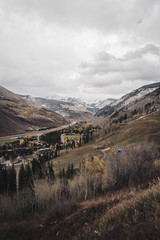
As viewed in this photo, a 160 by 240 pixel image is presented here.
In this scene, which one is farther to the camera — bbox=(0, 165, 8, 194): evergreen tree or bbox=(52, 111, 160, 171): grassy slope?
bbox=(52, 111, 160, 171): grassy slope

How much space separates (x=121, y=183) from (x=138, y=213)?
1775cm

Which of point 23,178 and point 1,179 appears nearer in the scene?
point 1,179

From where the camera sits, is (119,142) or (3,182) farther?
(119,142)

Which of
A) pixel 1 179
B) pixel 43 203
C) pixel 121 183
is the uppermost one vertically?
pixel 121 183

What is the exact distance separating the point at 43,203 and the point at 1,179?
29.4 meters

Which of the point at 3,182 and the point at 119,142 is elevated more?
the point at 119,142

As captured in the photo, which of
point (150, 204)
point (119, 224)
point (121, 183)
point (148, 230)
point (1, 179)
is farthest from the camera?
point (1, 179)

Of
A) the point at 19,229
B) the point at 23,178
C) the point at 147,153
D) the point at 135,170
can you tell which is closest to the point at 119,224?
the point at 19,229

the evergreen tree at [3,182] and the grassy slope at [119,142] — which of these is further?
the grassy slope at [119,142]

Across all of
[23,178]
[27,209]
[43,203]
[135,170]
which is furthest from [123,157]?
[23,178]

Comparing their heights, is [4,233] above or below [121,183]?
above

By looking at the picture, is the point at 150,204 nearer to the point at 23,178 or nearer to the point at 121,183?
the point at 121,183

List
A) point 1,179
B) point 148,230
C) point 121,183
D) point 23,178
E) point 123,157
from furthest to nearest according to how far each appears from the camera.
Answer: point 23,178 → point 1,179 → point 123,157 → point 121,183 → point 148,230

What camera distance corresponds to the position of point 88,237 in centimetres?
500
